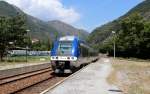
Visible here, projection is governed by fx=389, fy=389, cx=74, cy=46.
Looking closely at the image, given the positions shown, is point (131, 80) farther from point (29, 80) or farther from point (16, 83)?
point (16, 83)

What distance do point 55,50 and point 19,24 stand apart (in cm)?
A: 4385

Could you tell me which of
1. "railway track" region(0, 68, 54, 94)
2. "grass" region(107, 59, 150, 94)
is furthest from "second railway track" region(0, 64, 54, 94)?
"grass" region(107, 59, 150, 94)

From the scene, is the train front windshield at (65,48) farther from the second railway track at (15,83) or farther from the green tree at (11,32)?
the green tree at (11,32)

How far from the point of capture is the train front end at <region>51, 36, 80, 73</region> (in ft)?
107

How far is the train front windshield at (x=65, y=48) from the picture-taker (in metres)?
33.0

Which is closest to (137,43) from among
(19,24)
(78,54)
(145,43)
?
(145,43)

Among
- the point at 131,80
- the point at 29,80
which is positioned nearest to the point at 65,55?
the point at 29,80

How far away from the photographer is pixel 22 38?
245ft

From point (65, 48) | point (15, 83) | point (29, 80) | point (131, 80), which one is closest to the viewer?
point (15, 83)

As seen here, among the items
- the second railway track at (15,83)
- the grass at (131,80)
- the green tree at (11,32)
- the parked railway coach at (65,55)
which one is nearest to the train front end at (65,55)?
the parked railway coach at (65,55)

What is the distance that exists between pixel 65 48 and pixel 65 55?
93cm

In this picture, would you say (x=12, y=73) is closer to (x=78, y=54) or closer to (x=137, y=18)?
(x=78, y=54)

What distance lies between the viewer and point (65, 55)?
32.7 metres

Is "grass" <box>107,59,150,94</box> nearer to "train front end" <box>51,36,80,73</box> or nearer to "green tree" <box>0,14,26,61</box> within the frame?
"train front end" <box>51,36,80,73</box>
